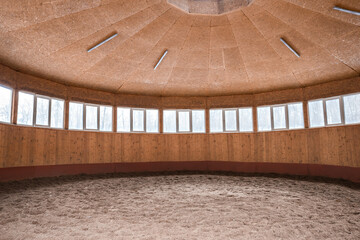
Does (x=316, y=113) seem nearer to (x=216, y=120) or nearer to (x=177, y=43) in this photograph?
(x=216, y=120)

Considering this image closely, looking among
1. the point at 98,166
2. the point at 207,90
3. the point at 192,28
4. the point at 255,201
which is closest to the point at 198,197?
the point at 255,201

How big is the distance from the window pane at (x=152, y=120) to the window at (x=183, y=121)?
44 cm

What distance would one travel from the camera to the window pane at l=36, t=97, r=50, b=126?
34.0ft

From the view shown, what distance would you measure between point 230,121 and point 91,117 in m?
7.20

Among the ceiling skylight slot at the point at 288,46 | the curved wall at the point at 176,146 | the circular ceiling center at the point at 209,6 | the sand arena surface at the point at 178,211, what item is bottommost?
the sand arena surface at the point at 178,211

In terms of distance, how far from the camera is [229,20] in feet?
28.9

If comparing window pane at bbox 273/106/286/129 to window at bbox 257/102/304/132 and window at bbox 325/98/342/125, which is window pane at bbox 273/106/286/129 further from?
window at bbox 325/98/342/125

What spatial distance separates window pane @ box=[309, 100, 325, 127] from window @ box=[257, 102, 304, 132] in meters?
0.41

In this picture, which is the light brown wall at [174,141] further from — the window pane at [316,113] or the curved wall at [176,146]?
the window pane at [316,113]

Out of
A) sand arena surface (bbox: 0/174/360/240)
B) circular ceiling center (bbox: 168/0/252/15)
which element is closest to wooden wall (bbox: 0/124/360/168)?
sand arena surface (bbox: 0/174/360/240)

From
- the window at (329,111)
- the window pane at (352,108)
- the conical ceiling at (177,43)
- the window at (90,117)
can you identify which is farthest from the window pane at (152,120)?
the window pane at (352,108)

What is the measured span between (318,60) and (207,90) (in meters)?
5.44

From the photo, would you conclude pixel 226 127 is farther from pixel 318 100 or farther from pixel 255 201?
pixel 255 201

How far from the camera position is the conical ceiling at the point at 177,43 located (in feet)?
24.3
